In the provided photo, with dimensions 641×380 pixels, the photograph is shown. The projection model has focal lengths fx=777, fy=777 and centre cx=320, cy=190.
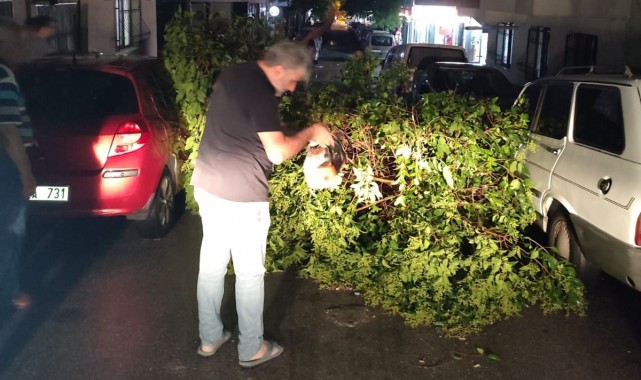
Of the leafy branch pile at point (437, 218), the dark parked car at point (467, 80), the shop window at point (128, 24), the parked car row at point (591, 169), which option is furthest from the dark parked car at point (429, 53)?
the leafy branch pile at point (437, 218)

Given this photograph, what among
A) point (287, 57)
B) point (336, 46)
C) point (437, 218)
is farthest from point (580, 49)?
point (336, 46)

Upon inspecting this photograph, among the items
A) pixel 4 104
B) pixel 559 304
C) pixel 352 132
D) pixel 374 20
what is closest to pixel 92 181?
pixel 4 104

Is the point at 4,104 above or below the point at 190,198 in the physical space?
above

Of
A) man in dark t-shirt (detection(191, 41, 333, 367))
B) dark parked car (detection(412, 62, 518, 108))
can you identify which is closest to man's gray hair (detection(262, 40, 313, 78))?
man in dark t-shirt (detection(191, 41, 333, 367))

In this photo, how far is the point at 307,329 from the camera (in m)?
5.28

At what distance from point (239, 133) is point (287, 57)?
50 centimetres

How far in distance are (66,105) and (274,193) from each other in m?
1.99

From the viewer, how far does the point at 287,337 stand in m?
5.13

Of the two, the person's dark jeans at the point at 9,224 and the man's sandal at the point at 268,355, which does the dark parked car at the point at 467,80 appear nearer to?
the person's dark jeans at the point at 9,224

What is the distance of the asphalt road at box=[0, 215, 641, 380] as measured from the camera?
468cm

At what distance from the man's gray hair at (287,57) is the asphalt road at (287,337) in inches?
70.9

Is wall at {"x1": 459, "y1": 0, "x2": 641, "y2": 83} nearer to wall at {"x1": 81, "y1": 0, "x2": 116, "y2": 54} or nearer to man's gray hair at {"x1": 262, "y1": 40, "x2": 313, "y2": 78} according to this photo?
wall at {"x1": 81, "y1": 0, "x2": 116, "y2": 54}

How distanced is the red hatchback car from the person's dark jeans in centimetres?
94

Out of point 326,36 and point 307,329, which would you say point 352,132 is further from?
point 326,36
